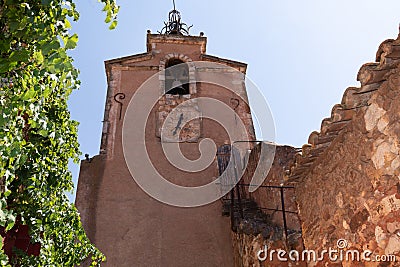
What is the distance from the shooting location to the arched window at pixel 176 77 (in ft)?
38.6

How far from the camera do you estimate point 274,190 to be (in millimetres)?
7254

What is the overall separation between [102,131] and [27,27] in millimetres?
7799

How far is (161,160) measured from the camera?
32.7 feet

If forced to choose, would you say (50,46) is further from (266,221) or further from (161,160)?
(161,160)

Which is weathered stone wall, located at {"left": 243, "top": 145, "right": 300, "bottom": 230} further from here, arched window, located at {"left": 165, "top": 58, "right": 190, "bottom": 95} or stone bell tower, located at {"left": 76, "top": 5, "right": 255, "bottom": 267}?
arched window, located at {"left": 165, "top": 58, "right": 190, "bottom": 95}

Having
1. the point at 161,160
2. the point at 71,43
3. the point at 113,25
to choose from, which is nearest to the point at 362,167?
the point at 113,25

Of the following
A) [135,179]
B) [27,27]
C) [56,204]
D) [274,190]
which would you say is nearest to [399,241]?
[27,27]

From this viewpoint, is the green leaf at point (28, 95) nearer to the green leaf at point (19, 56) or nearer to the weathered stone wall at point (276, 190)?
the green leaf at point (19, 56)

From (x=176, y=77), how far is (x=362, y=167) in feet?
28.9

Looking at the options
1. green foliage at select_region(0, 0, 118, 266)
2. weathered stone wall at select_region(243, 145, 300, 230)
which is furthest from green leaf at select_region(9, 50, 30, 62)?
Result: weathered stone wall at select_region(243, 145, 300, 230)

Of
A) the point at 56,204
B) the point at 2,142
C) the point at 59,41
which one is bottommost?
the point at 56,204

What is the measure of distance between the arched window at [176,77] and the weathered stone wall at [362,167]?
7565mm

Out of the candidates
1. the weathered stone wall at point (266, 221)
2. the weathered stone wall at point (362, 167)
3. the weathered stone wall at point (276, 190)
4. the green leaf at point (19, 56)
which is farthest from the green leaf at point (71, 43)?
the weathered stone wall at point (276, 190)

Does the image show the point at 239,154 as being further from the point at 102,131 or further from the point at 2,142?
the point at 2,142
